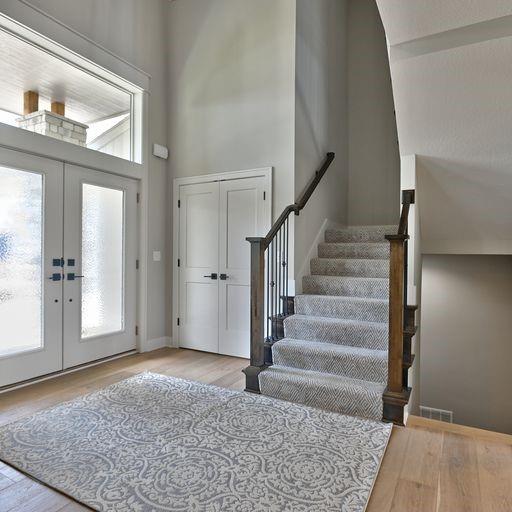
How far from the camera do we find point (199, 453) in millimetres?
2127

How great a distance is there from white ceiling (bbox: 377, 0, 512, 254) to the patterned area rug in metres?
2.18

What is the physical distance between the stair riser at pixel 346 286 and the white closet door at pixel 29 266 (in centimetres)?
248

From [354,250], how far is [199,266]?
71.2 inches

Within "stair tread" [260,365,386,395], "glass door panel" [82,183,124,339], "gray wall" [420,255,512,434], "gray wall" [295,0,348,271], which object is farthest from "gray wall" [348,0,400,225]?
"glass door panel" [82,183,124,339]

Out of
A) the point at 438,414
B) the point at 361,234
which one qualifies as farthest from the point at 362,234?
the point at 438,414

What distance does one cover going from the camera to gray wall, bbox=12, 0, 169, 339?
13.1ft

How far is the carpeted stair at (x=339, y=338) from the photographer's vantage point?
9.12 ft

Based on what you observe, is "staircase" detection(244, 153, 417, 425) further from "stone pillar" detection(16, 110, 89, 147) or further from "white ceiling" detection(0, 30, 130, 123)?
"white ceiling" detection(0, 30, 130, 123)

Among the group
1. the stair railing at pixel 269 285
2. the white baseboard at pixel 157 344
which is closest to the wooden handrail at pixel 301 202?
the stair railing at pixel 269 285

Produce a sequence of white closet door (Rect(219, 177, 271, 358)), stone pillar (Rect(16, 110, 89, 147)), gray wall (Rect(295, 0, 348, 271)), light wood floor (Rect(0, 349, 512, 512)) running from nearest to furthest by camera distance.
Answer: light wood floor (Rect(0, 349, 512, 512)) → stone pillar (Rect(16, 110, 89, 147)) → gray wall (Rect(295, 0, 348, 271)) → white closet door (Rect(219, 177, 271, 358))

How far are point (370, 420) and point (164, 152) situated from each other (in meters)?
3.68

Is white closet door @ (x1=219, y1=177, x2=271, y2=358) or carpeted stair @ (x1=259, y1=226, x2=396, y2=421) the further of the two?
white closet door @ (x1=219, y1=177, x2=271, y2=358)

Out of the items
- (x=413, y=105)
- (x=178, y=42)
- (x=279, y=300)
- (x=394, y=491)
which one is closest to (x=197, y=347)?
Answer: (x=279, y=300)

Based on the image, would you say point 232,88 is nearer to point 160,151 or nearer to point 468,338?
point 160,151
